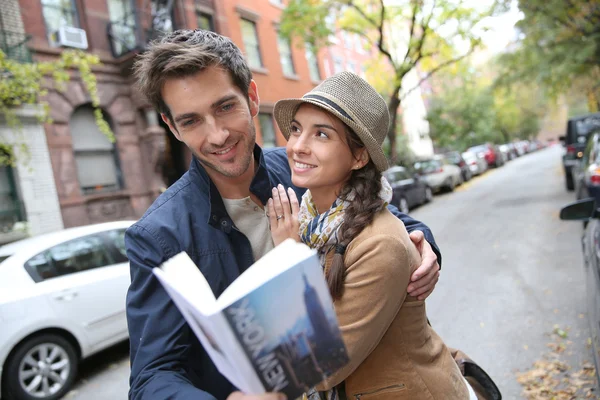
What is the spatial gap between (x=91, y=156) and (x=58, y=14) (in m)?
3.65

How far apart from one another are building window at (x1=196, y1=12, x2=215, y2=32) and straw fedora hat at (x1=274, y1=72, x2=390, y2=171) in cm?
1527

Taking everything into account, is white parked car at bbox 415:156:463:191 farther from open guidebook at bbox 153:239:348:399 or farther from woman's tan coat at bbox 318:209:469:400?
open guidebook at bbox 153:239:348:399

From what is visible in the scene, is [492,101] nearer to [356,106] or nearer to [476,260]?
[476,260]

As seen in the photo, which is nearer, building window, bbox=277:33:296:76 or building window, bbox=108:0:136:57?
building window, bbox=108:0:136:57

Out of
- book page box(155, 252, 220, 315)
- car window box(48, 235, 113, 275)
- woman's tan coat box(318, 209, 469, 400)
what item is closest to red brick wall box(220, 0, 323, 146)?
car window box(48, 235, 113, 275)

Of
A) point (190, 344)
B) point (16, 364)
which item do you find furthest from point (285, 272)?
point (16, 364)

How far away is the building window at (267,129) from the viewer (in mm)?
17219

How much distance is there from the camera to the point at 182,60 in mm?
1611

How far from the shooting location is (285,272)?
0.88 meters

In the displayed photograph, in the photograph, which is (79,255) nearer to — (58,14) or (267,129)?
(58,14)

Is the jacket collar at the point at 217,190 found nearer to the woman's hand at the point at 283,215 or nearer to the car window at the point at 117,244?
the woman's hand at the point at 283,215

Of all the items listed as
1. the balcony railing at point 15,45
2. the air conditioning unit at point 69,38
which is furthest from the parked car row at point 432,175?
the balcony railing at point 15,45

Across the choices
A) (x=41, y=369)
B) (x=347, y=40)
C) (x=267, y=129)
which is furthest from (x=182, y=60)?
(x=347, y=40)

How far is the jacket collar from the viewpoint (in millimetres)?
1664
